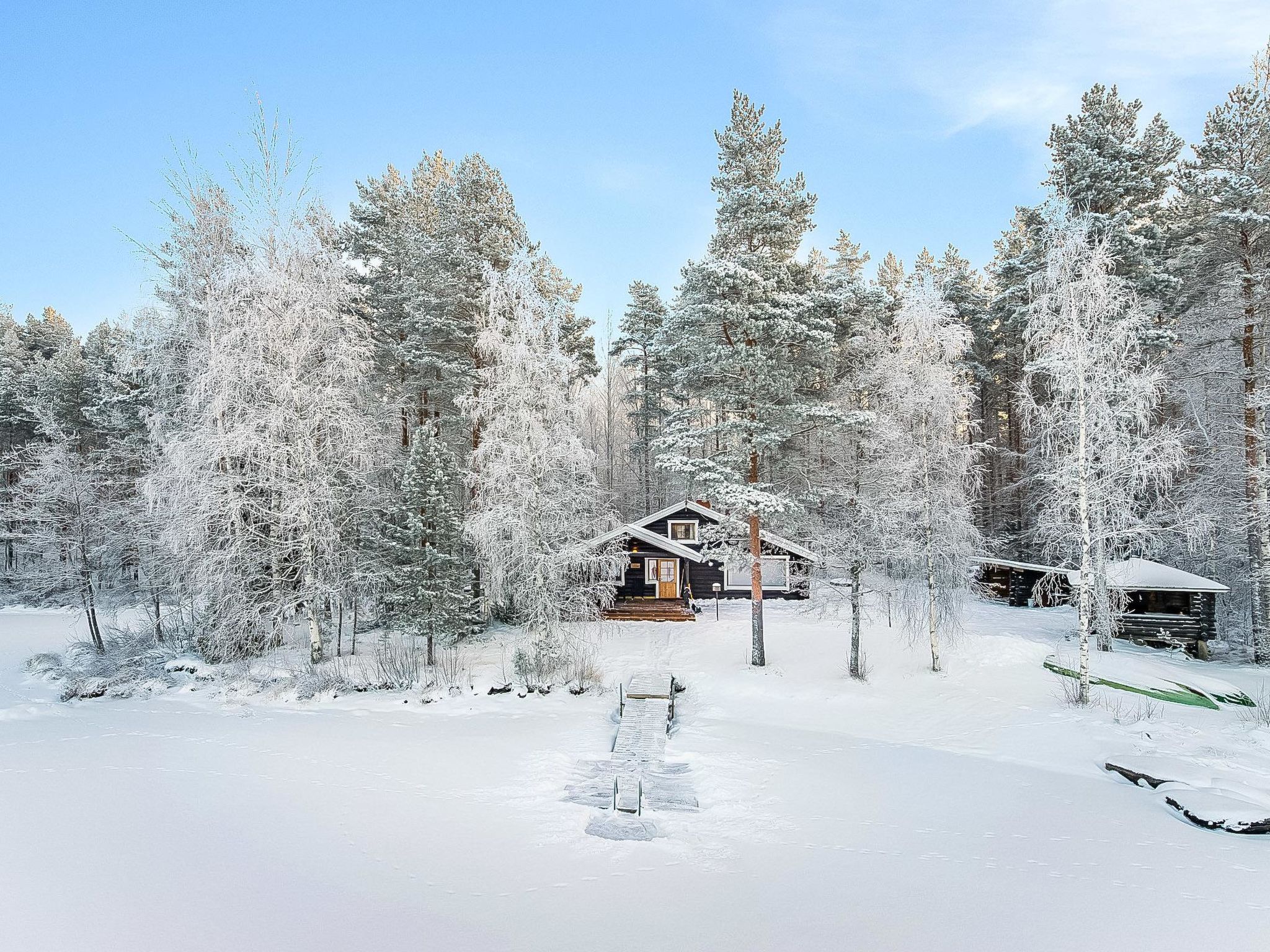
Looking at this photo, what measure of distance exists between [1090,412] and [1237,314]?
871 cm

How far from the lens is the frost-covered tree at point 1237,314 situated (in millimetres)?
15156

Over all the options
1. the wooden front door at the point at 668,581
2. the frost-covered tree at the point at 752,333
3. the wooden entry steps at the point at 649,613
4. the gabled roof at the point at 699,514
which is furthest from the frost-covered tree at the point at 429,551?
the wooden front door at the point at 668,581

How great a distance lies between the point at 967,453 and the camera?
1393 centimetres

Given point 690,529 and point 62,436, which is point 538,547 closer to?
point 690,529

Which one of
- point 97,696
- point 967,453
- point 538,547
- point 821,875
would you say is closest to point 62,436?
point 97,696

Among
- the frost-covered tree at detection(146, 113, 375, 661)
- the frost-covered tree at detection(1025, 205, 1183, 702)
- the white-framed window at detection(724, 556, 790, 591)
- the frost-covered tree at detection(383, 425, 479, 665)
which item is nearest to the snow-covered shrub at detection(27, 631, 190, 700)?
the frost-covered tree at detection(146, 113, 375, 661)

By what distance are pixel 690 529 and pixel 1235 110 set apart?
2139cm

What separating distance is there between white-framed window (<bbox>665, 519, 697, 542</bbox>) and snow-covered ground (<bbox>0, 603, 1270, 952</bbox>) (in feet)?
45.1

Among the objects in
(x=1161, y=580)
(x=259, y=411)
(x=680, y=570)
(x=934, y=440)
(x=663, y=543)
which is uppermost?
(x=259, y=411)

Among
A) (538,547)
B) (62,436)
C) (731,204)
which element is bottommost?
(538,547)

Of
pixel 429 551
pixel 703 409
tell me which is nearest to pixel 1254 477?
pixel 703 409

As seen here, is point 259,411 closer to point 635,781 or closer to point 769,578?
point 635,781

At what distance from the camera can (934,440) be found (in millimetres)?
14352

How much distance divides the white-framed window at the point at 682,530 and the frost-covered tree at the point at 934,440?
39.8ft
